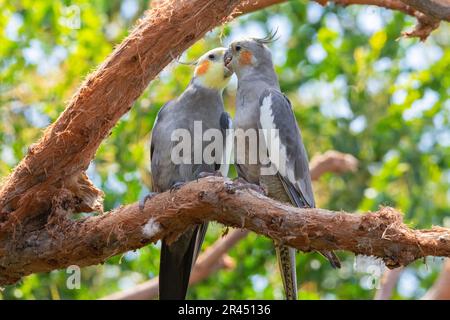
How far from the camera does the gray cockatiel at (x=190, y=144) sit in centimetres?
475

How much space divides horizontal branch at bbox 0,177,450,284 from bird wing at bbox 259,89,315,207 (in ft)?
2.53

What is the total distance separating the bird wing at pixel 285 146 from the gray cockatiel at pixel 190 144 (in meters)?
0.36

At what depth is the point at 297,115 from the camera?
814 cm

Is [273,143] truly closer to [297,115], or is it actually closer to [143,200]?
[143,200]

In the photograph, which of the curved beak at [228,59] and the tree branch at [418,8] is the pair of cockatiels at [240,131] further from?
the tree branch at [418,8]

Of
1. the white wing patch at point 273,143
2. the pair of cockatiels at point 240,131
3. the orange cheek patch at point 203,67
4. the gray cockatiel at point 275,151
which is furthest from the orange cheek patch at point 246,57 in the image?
the white wing patch at point 273,143

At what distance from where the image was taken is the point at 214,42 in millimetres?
8000

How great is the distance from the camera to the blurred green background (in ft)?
23.5

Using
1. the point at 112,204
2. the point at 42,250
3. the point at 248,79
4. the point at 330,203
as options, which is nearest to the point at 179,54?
the point at 248,79

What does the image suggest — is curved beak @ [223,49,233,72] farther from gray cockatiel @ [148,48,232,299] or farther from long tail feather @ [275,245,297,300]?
long tail feather @ [275,245,297,300]

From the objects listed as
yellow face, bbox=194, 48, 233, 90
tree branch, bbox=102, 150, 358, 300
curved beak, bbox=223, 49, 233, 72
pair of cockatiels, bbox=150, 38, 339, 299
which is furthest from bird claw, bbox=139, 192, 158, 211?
tree branch, bbox=102, 150, 358, 300

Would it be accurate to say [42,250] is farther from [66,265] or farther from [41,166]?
[41,166]

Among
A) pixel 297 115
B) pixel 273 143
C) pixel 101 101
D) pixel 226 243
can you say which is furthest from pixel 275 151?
pixel 297 115
